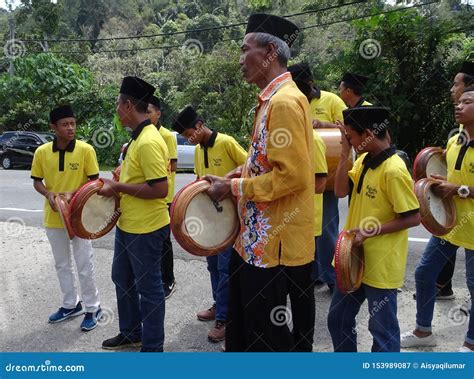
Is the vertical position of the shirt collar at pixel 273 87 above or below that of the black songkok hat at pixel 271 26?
below

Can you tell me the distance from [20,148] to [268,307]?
19342mm

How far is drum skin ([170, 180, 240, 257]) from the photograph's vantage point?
278 centimetres

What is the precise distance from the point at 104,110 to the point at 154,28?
35429 mm

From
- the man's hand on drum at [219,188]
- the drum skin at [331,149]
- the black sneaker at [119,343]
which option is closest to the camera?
the man's hand on drum at [219,188]

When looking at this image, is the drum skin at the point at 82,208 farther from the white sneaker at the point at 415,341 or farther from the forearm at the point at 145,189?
the white sneaker at the point at 415,341

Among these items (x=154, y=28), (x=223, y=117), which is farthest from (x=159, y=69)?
(x=154, y=28)

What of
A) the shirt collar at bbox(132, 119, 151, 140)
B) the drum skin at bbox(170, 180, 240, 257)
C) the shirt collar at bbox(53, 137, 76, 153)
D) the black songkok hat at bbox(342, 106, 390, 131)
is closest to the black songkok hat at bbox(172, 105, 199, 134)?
the shirt collar at bbox(132, 119, 151, 140)

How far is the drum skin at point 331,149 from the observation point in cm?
Answer: 420

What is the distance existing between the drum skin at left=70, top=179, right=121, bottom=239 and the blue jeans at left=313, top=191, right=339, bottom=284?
2028 mm

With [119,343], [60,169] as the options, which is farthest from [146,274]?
[60,169]

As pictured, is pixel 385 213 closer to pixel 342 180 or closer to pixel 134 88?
pixel 342 180

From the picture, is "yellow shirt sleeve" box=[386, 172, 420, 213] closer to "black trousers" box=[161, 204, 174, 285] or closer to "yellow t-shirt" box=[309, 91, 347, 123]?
"yellow t-shirt" box=[309, 91, 347, 123]

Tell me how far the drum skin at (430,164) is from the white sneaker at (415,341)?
125 centimetres

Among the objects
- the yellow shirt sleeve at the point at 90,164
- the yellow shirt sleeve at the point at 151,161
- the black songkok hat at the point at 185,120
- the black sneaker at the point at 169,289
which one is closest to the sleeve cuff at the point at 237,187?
the yellow shirt sleeve at the point at 151,161
